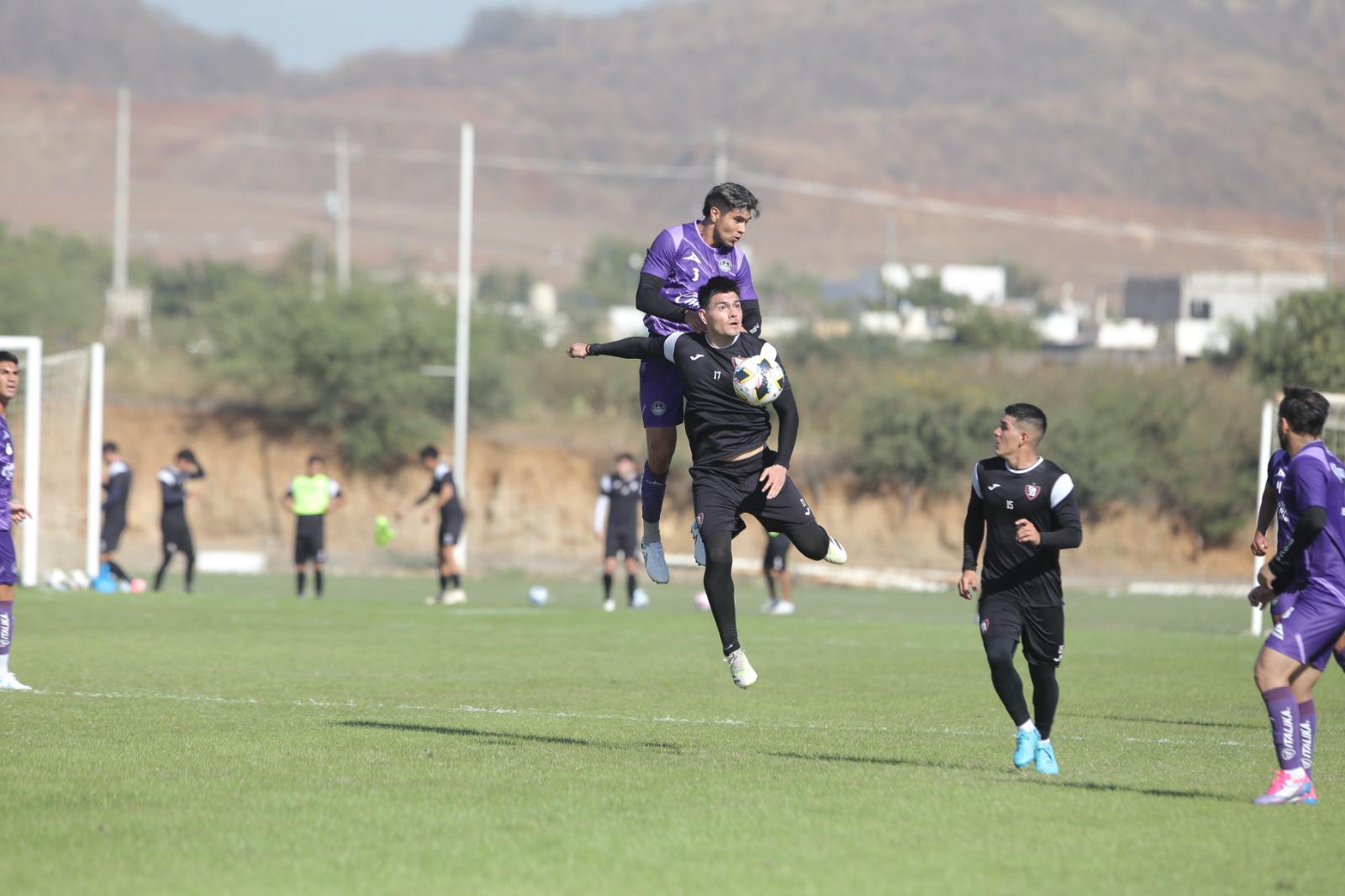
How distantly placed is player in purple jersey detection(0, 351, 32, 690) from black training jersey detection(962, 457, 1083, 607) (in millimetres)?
6928

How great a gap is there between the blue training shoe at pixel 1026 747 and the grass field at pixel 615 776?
0.16 meters

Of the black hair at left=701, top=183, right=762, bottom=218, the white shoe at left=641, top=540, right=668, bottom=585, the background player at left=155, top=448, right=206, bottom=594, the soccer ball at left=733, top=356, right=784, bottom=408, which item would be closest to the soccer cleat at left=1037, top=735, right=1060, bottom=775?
the soccer ball at left=733, top=356, right=784, bottom=408

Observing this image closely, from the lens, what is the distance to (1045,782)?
31.0 feet

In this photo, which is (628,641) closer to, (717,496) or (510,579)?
(717,496)

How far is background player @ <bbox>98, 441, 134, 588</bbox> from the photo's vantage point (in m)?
28.1

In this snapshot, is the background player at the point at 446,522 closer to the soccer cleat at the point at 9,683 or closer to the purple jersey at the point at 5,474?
the soccer cleat at the point at 9,683

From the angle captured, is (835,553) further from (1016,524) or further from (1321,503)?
(1321,503)

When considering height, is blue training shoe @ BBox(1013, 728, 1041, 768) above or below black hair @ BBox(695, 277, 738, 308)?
below

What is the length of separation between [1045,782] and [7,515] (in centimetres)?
766

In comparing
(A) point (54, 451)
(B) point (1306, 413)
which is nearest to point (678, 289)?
(B) point (1306, 413)

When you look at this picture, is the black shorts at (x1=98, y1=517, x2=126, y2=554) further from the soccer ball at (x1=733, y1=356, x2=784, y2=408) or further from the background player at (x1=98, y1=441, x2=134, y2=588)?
the soccer ball at (x1=733, y1=356, x2=784, y2=408)

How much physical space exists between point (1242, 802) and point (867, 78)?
192 meters

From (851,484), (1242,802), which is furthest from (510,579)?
(1242,802)

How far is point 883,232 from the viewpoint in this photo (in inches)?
6348
